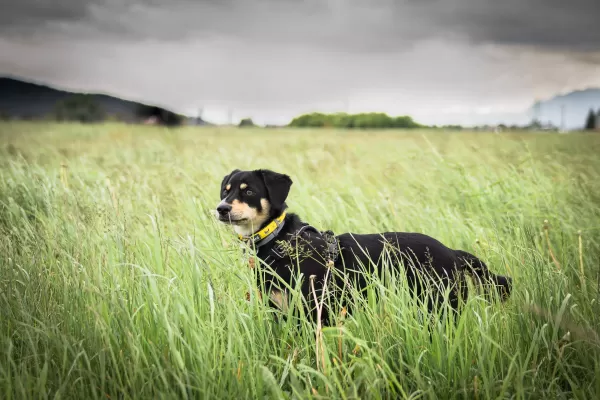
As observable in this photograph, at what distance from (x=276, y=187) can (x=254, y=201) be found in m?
0.21

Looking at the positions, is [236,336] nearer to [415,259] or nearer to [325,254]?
[325,254]

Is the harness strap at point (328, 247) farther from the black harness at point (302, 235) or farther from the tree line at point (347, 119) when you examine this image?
the tree line at point (347, 119)

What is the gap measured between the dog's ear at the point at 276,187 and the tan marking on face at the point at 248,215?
71 millimetres

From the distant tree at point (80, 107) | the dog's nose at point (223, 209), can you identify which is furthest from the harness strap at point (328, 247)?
the distant tree at point (80, 107)

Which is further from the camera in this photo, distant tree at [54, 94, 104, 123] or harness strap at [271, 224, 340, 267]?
distant tree at [54, 94, 104, 123]

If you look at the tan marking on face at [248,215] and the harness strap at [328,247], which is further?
the tan marking on face at [248,215]

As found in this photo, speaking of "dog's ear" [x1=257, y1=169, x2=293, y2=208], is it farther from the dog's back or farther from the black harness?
the dog's back

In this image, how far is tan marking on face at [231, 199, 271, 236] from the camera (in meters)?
3.11

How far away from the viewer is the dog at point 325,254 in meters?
2.65

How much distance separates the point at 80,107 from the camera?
92.6 metres

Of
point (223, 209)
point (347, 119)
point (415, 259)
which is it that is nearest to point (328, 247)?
point (415, 259)

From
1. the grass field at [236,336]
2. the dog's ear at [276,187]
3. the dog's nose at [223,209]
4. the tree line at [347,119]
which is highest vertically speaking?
the tree line at [347,119]

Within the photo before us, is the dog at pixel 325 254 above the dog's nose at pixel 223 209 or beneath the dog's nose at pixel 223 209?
beneath

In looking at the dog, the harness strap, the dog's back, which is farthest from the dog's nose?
the dog's back
